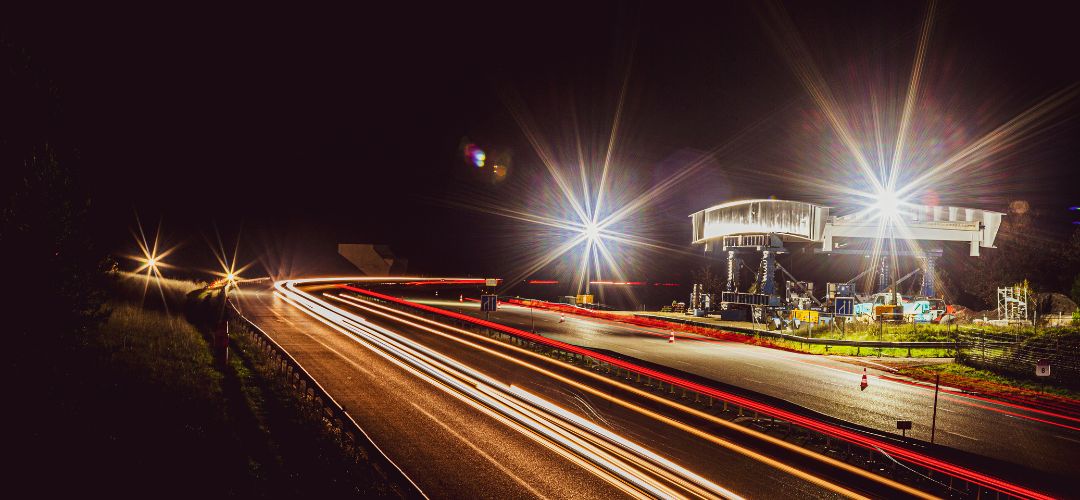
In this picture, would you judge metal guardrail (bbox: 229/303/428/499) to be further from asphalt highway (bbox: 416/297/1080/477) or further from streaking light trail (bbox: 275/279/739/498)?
asphalt highway (bbox: 416/297/1080/477)

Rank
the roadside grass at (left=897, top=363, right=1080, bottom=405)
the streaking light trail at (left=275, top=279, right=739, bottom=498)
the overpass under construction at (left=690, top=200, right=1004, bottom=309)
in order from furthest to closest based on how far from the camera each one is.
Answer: the overpass under construction at (left=690, top=200, right=1004, bottom=309)
the roadside grass at (left=897, top=363, right=1080, bottom=405)
the streaking light trail at (left=275, top=279, right=739, bottom=498)

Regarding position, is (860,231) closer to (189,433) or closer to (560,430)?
(560,430)

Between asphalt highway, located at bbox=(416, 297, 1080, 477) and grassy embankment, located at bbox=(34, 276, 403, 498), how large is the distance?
12693mm

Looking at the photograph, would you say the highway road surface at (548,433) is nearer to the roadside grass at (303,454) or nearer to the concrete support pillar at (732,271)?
the roadside grass at (303,454)

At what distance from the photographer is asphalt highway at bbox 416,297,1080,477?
13438mm

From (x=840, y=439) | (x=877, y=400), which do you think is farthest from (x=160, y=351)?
(x=877, y=400)

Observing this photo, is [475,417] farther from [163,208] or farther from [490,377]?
[163,208]

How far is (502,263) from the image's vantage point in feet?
438

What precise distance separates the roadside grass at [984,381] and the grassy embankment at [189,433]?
21859 mm

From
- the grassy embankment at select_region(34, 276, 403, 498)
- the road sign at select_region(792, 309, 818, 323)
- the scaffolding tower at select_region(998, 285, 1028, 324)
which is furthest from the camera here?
the scaffolding tower at select_region(998, 285, 1028, 324)

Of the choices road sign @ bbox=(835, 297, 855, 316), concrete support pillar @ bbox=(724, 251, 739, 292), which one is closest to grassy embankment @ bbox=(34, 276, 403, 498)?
road sign @ bbox=(835, 297, 855, 316)

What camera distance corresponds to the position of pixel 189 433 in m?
11.2

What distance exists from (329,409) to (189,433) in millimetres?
2711

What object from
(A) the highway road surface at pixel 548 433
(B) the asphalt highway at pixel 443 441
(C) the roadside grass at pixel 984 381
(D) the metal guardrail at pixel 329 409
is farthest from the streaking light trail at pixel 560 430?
(C) the roadside grass at pixel 984 381
